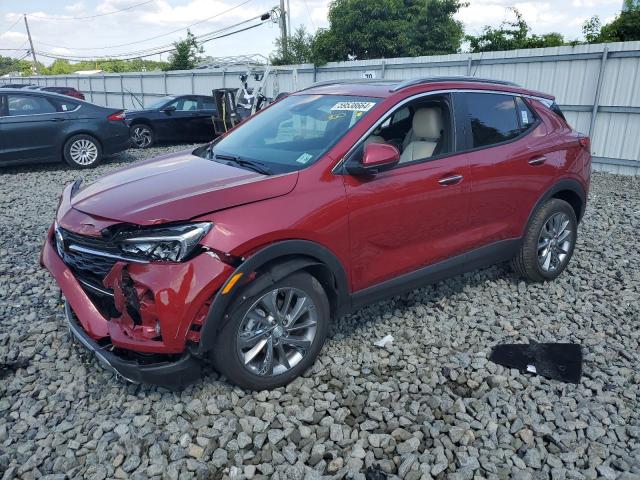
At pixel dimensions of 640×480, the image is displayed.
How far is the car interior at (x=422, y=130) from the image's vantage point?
3817 mm

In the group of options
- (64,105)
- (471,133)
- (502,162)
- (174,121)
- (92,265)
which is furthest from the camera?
(174,121)

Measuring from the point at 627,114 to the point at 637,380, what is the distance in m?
8.25

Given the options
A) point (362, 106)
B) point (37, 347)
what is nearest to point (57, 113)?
point (37, 347)

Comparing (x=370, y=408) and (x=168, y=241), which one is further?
(x=370, y=408)

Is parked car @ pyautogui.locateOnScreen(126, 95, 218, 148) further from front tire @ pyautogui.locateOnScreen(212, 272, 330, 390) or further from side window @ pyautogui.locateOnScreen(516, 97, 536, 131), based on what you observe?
front tire @ pyautogui.locateOnScreen(212, 272, 330, 390)

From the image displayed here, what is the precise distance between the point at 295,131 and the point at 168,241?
1464 millimetres

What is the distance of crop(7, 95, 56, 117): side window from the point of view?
962 centimetres

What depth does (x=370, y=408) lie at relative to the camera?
121 inches

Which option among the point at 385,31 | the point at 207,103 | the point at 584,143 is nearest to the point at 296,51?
the point at 385,31

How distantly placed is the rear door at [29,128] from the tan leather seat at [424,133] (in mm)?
8389

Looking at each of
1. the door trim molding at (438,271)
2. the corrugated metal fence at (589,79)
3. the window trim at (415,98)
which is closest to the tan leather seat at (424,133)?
the window trim at (415,98)

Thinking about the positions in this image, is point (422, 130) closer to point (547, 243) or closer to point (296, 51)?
point (547, 243)

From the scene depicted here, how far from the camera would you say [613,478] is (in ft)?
8.39

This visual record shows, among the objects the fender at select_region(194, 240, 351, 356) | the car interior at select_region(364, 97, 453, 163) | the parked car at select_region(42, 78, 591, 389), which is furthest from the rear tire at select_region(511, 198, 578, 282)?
the fender at select_region(194, 240, 351, 356)
